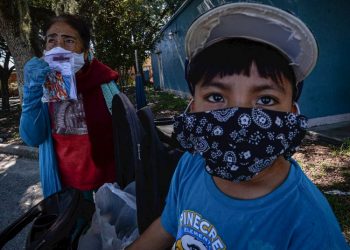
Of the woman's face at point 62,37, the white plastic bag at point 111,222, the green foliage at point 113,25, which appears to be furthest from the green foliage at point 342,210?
the green foliage at point 113,25

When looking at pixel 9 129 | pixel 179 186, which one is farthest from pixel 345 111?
pixel 9 129

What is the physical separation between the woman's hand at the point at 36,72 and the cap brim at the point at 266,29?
1200 millimetres

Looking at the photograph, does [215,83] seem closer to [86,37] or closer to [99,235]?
[99,235]

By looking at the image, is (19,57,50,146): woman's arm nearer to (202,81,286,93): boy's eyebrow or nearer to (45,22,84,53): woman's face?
(45,22,84,53): woman's face

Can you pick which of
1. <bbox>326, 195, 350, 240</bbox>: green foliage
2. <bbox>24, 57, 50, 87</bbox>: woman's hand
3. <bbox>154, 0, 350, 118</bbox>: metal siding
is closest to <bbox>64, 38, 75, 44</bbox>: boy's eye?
<bbox>24, 57, 50, 87</bbox>: woman's hand

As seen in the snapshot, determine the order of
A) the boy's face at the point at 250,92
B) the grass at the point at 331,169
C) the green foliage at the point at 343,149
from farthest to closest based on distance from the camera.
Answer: the green foliage at the point at 343,149 → the grass at the point at 331,169 → the boy's face at the point at 250,92

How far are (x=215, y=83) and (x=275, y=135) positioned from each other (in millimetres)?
213

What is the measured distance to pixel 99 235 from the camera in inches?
61.1

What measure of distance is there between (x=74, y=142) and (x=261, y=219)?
1434 mm

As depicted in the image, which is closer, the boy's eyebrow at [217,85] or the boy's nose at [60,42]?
the boy's eyebrow at [217,85]

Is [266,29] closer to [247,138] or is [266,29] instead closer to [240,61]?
[240,61]

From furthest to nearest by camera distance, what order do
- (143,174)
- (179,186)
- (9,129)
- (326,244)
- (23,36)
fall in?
(9,129)
(23,36)
(143,174)
(179,186)
(326,244)

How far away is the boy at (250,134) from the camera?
884mm

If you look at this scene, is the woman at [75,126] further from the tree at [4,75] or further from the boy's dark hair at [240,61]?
the tree at [4,75]
